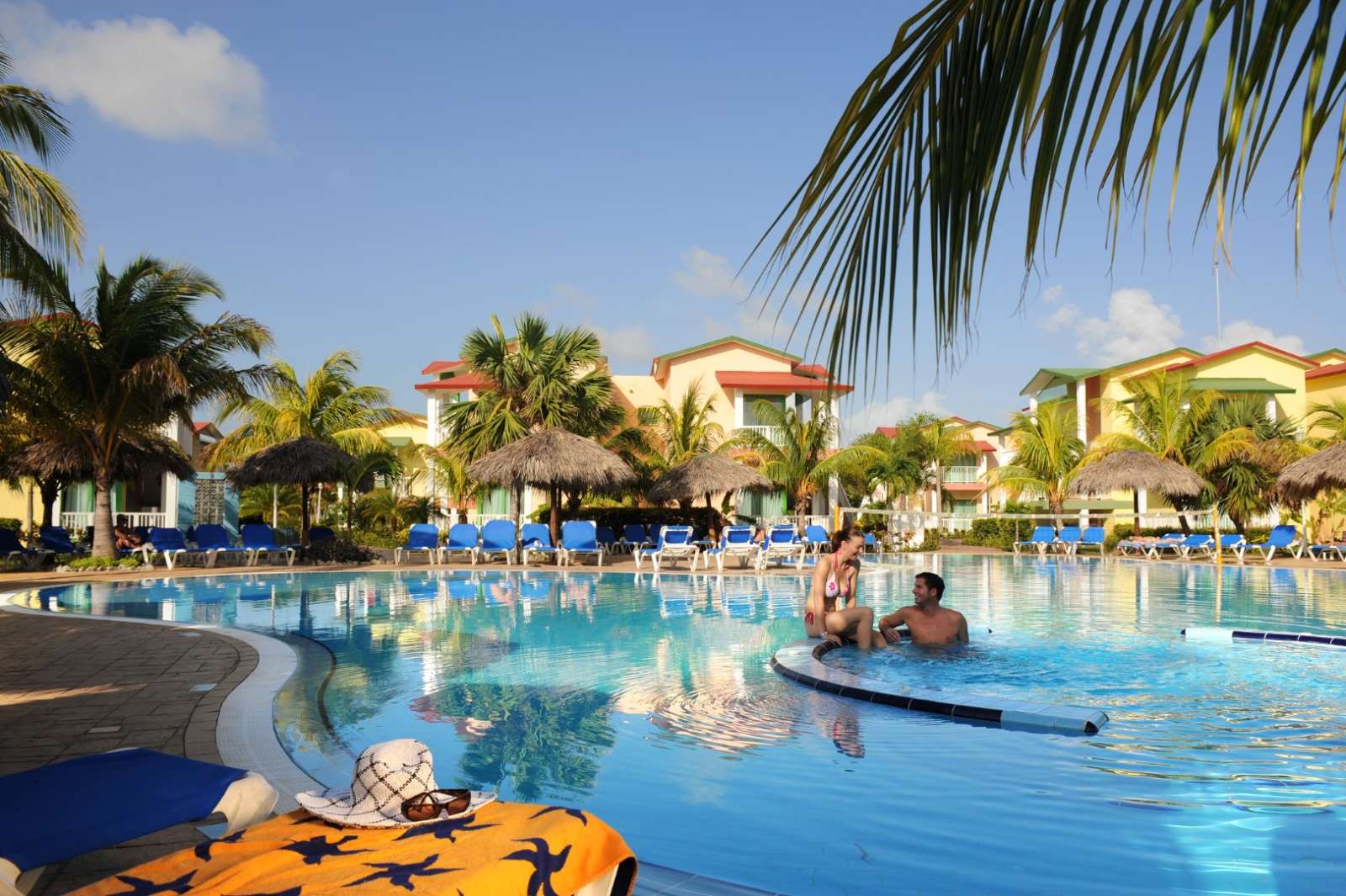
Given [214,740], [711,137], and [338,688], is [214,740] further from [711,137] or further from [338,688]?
[711,137]

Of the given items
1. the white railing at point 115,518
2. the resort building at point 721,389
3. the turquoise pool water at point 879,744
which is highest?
the resort building at point 721,389

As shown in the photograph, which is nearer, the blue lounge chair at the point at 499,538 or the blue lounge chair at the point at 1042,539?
the blue lounge chair at the point at 499,538

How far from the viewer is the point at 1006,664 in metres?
8.30

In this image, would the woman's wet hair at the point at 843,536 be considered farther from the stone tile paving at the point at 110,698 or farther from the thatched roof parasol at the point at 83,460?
the thatched roof parasol at the point at 83,460

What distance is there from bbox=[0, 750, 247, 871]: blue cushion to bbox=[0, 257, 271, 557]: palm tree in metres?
15.3

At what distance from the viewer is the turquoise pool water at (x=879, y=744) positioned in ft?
12.8

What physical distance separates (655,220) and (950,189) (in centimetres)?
550

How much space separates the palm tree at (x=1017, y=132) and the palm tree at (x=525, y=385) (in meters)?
20.8

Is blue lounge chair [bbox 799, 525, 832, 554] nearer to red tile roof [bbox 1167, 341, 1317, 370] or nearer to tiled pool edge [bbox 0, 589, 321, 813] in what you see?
red tile roof [bbox 1167, 341, 1317, 370]

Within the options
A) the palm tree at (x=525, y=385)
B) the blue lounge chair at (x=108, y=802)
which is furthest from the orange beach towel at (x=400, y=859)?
the palm tree at (x=525, y=385)

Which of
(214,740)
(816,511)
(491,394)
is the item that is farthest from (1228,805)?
(816,511)

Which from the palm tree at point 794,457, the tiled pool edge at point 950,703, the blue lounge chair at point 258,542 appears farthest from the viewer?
the palm tree at point 794,457

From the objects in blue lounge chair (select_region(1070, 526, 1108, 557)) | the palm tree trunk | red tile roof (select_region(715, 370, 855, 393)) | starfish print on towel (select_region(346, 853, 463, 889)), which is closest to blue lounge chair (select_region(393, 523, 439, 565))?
the palm tree trunk

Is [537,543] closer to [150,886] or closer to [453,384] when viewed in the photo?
[453,384]
